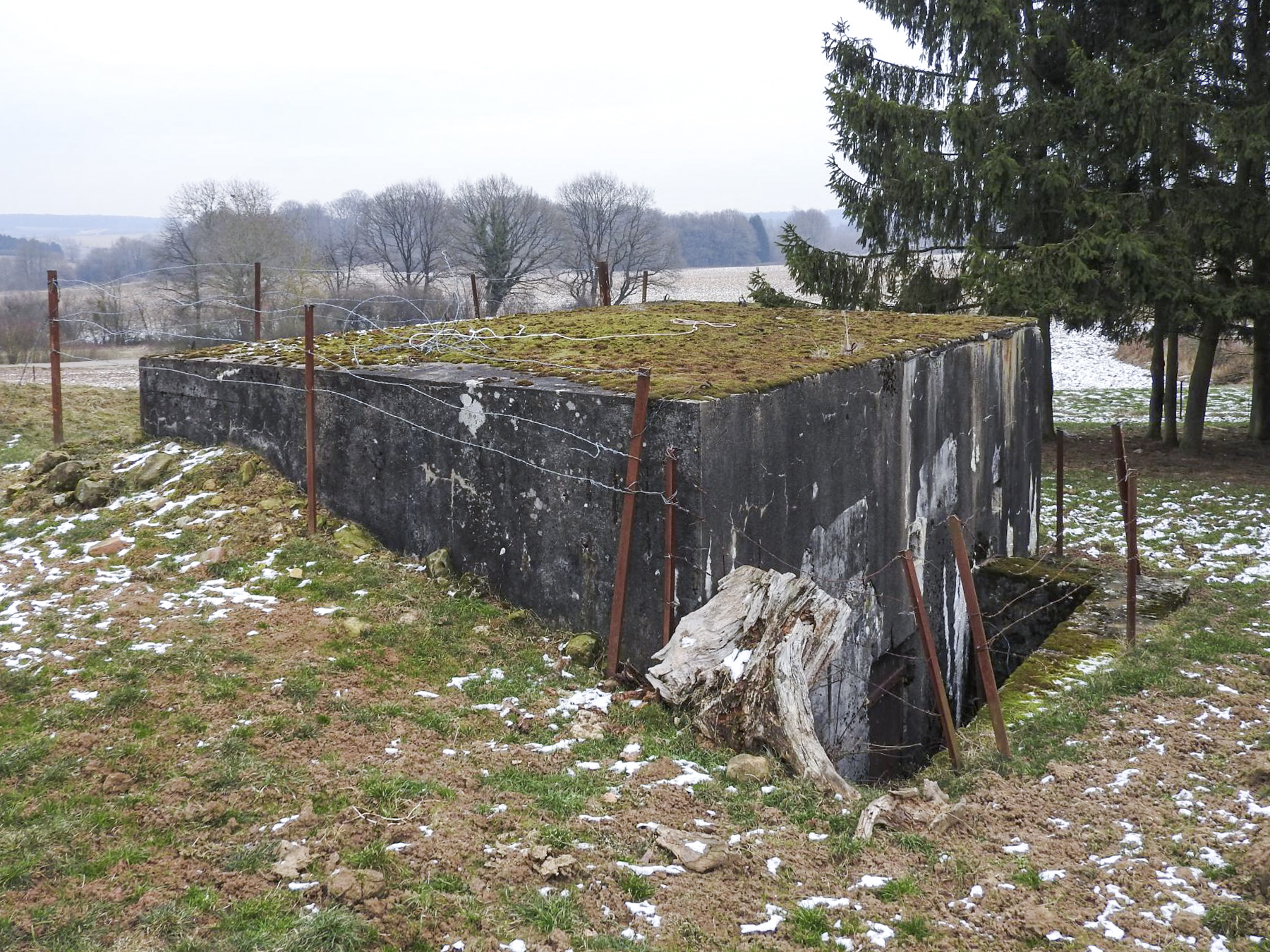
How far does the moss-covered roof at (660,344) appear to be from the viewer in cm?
708

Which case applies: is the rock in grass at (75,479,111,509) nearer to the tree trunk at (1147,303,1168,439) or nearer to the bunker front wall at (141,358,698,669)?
the bunker front wall at (141,358,698,669)

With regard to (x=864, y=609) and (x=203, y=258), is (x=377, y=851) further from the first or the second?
(x=203, y=258)

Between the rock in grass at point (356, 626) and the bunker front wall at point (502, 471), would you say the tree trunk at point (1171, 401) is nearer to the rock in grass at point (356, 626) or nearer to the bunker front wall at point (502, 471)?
the bunker front wall at point (502, 471)

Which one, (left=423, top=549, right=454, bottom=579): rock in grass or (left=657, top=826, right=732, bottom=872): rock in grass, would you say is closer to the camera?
(left=657, top=826, right=732, bottom=872): rock in grass

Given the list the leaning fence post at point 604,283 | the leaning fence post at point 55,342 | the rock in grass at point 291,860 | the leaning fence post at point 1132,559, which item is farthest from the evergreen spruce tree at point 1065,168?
the rock in grass at point 291,860

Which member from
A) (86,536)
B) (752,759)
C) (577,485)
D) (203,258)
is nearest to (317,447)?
(86,536)

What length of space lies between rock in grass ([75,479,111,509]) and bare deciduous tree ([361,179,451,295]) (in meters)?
41.8

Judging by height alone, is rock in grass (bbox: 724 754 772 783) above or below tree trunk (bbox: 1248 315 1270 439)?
below

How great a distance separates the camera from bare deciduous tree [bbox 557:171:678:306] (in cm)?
4956

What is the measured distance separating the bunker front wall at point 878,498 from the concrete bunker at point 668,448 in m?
0.02

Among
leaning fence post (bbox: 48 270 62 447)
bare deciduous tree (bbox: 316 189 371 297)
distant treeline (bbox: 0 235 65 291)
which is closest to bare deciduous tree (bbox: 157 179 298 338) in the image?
bare deciduous tree (bbox: 316 189 371 297)

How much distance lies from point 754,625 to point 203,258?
141 feet

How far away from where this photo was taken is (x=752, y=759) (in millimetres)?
5219

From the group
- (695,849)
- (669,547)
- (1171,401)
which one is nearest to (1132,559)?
(669,547)
